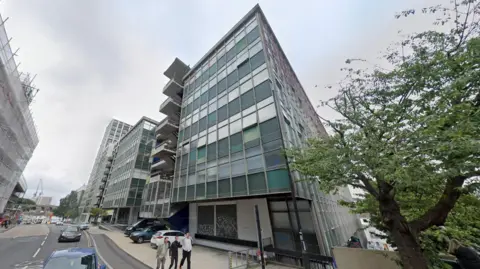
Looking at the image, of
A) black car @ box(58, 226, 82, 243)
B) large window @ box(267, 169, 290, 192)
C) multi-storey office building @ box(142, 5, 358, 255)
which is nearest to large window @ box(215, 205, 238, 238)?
multi-storey office building @ box(142, 5, 358, 255)

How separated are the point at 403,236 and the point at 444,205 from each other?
4.94 ft

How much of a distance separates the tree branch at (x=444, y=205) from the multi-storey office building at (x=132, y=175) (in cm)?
3101

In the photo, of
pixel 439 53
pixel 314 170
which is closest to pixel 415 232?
pixel 314 170

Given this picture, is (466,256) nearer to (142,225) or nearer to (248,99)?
(248,99)

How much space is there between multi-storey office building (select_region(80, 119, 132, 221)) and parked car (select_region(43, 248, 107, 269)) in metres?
54.6

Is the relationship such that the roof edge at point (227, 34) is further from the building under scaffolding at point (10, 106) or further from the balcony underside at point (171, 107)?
the building under scaffolding at point (10, 106)

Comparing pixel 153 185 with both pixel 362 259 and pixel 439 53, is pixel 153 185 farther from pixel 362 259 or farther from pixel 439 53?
pixel 439 53

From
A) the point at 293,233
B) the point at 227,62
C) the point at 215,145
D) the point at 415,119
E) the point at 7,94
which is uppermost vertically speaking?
the point at 227,62

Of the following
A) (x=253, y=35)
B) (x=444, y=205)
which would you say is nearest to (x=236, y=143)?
(x=253, y=35)

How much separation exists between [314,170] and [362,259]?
4.51m

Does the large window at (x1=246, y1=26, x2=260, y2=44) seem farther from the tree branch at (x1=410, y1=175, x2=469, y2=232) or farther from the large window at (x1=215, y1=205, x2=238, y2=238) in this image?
the tree branch at (x1=410, y1=175, x2=469, y2=232)

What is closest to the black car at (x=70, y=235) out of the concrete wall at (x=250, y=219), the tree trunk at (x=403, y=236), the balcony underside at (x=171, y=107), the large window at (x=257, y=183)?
the concrete wall at (x=250, y=219)

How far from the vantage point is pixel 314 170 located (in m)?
7.36

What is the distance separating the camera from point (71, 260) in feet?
19.1
